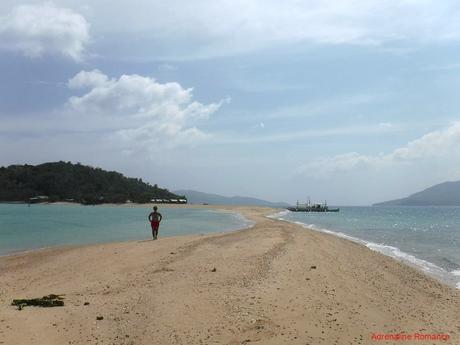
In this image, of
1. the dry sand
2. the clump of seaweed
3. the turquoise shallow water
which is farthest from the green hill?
the clump of seaweed

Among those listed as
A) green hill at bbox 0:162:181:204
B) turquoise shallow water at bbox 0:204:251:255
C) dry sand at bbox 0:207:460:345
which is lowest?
turquoise shallow water at bbox 0:204:251:255

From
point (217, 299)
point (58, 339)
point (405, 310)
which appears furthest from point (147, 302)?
point (405, 310)

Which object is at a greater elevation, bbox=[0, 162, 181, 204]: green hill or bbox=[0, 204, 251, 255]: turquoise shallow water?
bbox=[0, 162, 181, 204]: green hill

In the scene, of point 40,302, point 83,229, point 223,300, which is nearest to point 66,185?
point 83,229

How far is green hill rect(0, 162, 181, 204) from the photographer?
549 ft

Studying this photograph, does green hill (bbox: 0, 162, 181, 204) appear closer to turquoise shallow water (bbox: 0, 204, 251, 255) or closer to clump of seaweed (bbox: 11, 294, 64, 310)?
turquoise shallow water (bbox: 0, 204, 251, 255)

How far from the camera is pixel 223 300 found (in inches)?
411

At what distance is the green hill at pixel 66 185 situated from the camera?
16725cm

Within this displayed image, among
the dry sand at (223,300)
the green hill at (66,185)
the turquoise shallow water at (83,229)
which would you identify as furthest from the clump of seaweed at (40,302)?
the green hill at (66,185)

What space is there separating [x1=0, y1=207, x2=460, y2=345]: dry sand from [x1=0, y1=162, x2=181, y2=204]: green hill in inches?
6024

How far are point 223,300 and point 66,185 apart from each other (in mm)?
172184

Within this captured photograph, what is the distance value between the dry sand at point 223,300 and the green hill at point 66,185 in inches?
6024

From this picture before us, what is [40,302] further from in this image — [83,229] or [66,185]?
[66,185]

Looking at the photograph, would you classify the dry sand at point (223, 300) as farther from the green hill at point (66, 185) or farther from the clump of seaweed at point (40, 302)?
the green hill at point (66, 185)
